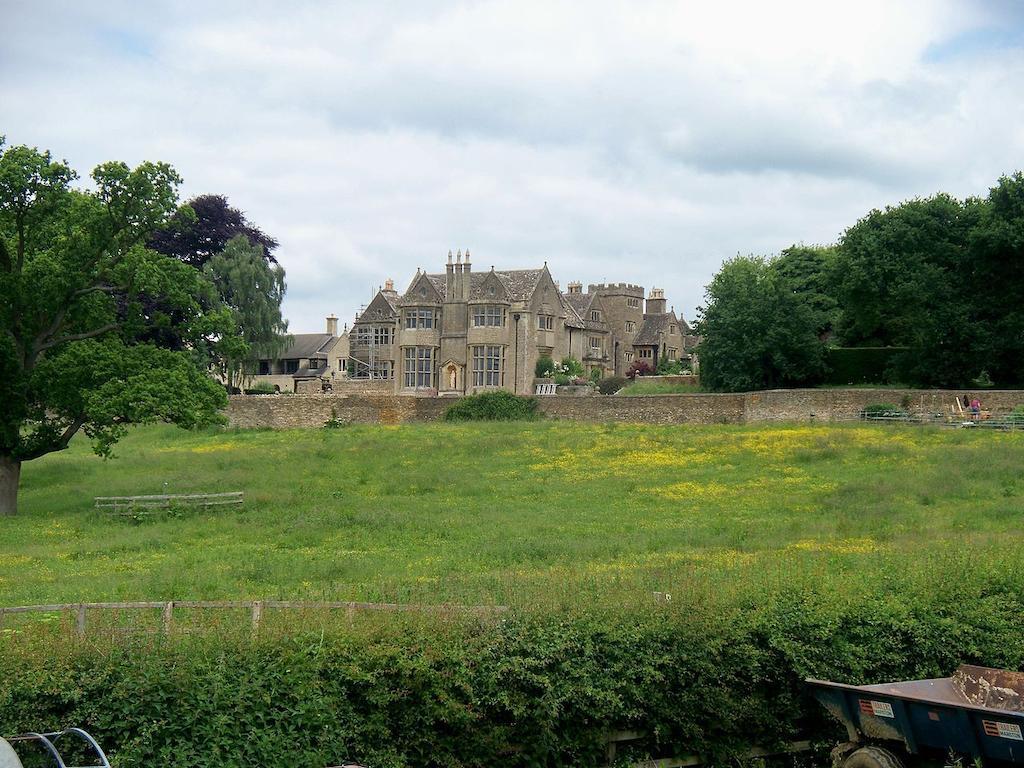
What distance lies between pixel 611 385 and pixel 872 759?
223ft

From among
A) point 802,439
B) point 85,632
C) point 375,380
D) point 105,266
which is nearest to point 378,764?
point 85,632

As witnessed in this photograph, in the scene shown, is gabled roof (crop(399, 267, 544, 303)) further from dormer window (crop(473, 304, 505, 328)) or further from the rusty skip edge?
the rusty skip edge

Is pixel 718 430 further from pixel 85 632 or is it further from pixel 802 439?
pixel 85 632

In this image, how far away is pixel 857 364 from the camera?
67.9 m

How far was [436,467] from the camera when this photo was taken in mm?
44906

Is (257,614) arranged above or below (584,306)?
below

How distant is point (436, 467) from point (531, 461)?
4.14m

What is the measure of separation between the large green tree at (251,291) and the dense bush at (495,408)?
898 inches

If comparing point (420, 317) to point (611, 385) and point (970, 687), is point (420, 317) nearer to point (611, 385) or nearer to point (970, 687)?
point (611, 385)

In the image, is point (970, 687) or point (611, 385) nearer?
point (970, 687)

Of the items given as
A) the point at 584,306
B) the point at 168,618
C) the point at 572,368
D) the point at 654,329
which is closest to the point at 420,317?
the point at 572,368

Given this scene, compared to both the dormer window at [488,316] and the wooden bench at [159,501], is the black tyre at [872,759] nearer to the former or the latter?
the wooden bench at [159,501]

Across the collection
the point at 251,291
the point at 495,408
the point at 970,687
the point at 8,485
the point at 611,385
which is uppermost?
A: the point at 251,291

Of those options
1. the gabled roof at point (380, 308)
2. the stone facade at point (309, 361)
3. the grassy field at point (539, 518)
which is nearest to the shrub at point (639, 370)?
the gabled roof at point (380, 308)
